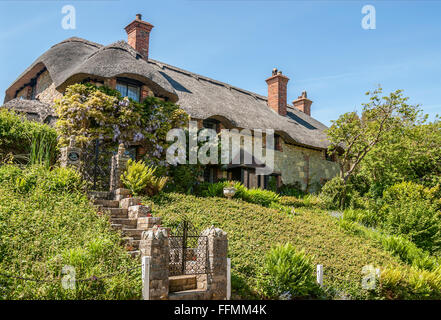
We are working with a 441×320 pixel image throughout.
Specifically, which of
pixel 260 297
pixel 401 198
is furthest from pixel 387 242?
pixel 260 297

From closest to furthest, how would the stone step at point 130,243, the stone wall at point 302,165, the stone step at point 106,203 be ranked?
the stone step at point 130,243 < the stone step at point 106,203 < the stone wall at point 302,165

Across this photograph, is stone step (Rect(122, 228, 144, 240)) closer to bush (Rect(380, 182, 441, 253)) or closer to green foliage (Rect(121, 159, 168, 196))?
green foliage (Rect(121, 159, 168, 196))

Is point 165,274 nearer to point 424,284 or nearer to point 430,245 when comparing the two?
point 424,284

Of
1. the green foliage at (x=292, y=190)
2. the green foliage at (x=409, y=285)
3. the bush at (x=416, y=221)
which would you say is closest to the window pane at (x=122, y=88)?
the green foliage at (x=292, y=190)

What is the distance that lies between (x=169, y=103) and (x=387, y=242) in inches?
342

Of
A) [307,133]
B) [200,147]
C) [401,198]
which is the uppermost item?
[307,133]

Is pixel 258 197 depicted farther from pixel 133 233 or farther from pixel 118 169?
pixel 133 233

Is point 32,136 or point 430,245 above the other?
point 32,136

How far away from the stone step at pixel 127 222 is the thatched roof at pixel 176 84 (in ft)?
20.3

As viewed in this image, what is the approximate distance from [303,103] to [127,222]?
22305 millimetres

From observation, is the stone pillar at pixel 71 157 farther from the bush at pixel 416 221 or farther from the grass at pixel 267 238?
the bush at pixel 416 221

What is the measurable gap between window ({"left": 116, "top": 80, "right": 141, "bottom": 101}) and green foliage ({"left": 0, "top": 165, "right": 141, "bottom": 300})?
19.2 ft

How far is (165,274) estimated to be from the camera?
242 inches

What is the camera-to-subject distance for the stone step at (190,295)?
6.24 m
